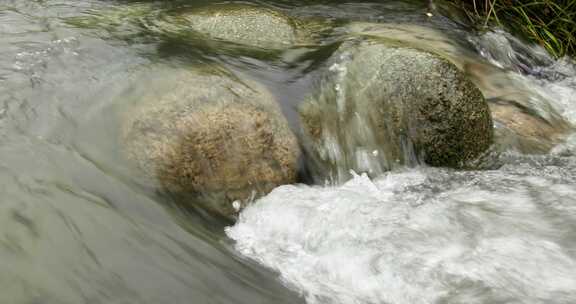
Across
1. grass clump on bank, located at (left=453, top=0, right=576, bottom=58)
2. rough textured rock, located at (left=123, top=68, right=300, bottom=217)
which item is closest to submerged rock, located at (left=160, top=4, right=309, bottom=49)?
rough textured rock, located at (left=123, top=68, right=300, bottom=217)

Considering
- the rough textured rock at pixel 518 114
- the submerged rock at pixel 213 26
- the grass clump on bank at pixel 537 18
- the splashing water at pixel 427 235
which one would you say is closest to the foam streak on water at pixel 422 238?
the splashing water at pixel 427 235

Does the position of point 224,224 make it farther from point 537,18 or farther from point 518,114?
point 537,18

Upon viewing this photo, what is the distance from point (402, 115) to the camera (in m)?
4.60

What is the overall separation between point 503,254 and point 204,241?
5.99 ft

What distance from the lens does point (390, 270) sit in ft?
11.0

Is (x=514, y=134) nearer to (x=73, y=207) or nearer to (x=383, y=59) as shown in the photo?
(x=383, y=59)

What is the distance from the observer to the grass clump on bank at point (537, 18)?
701 cm

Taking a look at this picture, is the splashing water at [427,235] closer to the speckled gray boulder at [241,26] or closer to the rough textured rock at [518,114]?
the rough textured rock at [518,114]

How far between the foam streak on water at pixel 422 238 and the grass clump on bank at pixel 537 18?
3.09 metres

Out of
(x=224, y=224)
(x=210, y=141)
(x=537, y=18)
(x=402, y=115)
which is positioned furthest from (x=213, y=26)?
(x=537, y=18)

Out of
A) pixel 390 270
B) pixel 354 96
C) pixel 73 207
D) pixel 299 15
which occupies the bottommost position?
pixel 390 270

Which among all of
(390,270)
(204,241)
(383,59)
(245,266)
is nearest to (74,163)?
(204,241)

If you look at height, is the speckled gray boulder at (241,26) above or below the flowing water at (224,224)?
above

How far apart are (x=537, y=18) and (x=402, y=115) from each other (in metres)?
3.76
